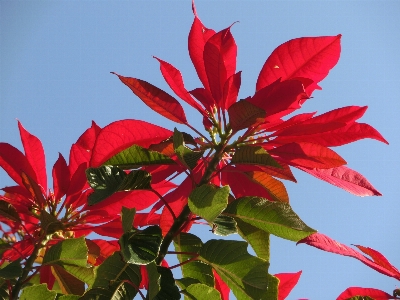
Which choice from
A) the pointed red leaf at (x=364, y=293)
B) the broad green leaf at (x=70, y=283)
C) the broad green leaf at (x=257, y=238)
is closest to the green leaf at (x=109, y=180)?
the broad green leaf at (x=257, y=238)

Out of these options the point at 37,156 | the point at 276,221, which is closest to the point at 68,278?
the point at 37,156

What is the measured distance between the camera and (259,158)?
99 centimetres

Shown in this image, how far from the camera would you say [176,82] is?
1.25 metres

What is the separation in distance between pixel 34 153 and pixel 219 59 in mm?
592

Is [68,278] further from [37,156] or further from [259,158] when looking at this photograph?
[259,158]

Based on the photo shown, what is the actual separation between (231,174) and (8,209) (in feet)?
1.78

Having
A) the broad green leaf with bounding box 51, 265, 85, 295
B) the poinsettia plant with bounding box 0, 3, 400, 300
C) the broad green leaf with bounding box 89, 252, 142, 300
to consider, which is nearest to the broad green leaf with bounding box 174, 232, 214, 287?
the poinsettia plant with bounding box 0, 3, 400, 300

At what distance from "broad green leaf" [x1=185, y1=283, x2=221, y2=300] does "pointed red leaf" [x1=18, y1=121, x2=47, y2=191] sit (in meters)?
0.65

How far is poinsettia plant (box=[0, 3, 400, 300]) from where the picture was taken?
92 cm

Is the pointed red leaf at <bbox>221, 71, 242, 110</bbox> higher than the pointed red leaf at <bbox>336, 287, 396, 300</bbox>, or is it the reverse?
the pointed red leaf at <bbox>221, 71, 242, 110</bbox>

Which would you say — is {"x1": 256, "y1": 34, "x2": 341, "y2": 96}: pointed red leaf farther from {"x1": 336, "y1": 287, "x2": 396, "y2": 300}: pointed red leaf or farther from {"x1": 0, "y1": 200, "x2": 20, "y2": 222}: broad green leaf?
{"x1": 0, "y1": 200, "x2": 20, "y2": 222}: broad green leaf

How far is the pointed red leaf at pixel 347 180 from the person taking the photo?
1.10 meters

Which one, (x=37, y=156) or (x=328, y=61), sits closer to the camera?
(x=328, y=61)

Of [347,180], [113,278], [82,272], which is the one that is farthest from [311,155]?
[82,272]
